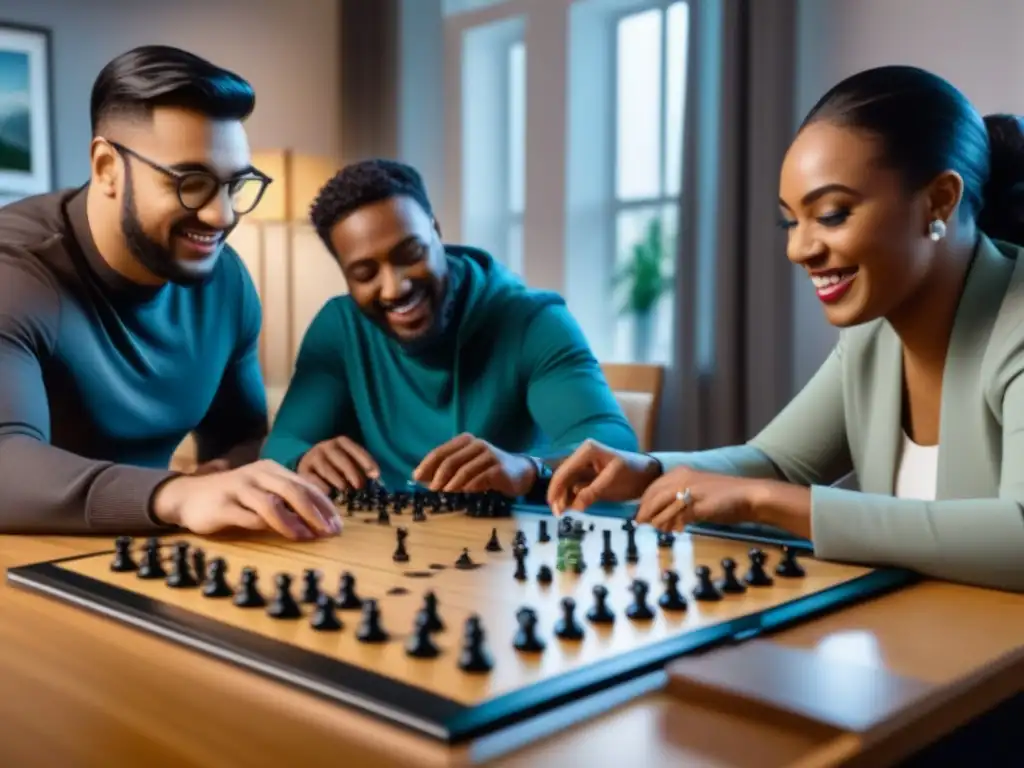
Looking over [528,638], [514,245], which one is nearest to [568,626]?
[528,638]

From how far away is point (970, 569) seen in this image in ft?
3.20

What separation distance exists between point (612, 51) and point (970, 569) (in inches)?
141

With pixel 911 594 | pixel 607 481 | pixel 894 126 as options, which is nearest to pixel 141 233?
pixel 607 481

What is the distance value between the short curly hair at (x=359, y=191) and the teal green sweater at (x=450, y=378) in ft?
0.64

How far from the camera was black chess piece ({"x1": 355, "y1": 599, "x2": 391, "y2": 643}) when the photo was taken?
0.75 meters

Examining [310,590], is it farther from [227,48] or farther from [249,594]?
[227,48]

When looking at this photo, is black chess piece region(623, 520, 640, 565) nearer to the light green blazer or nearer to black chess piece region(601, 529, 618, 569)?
black chess piece region(601, 529, 618, 569)

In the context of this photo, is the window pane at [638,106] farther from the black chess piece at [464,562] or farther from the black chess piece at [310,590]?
the black chess piece at [310,590]

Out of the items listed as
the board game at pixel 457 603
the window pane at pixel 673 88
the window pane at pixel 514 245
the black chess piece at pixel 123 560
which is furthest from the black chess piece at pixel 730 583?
the window pane at pixel 514 245

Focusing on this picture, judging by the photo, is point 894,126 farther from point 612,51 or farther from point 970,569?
point 612,51

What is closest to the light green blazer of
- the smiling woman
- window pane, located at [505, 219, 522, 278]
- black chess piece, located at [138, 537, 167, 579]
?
the smiling woman

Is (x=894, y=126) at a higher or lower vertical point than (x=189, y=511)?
higher

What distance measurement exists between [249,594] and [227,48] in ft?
13.9

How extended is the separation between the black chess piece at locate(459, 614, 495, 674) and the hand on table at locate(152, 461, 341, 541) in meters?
0.50
